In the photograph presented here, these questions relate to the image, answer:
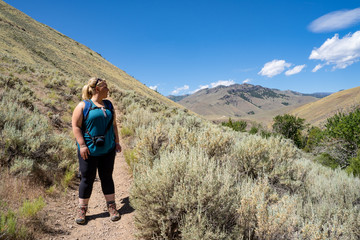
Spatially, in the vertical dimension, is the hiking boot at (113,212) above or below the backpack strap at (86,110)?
below

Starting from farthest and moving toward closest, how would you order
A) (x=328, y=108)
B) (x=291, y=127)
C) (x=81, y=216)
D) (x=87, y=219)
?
1. (x=328, y=108)
2. (x=291, y=127)
3. (x=87, y=219)
4. (x=81, y=216)

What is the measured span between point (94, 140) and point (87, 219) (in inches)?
54.3

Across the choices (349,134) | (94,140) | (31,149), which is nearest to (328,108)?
(349,134)

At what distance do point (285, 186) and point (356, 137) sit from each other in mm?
10195

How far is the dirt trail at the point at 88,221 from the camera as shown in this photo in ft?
8.98

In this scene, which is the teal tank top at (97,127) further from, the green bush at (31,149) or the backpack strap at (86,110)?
the green bush at (31,149)

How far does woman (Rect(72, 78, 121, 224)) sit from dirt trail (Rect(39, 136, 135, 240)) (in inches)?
5.3

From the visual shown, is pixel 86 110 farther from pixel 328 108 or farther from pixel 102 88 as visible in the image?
pixel 328 108

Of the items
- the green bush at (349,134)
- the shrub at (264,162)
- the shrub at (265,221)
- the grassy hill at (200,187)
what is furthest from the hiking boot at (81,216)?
the green bush at (349,134)

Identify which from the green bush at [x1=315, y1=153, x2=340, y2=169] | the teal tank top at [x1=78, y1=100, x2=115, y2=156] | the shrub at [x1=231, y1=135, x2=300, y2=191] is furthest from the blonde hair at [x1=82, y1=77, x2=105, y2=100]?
the green bush at [x1=315, y1=153, x2=340, y2=169]

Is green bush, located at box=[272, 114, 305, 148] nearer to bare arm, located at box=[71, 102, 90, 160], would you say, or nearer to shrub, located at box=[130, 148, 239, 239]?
shrub, located at box=[130, 148, 239, 239]

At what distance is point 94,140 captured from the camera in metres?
2.92

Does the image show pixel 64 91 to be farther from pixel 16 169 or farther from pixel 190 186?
pixel 190 186

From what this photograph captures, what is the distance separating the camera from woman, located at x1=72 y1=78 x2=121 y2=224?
2875 millimetres
